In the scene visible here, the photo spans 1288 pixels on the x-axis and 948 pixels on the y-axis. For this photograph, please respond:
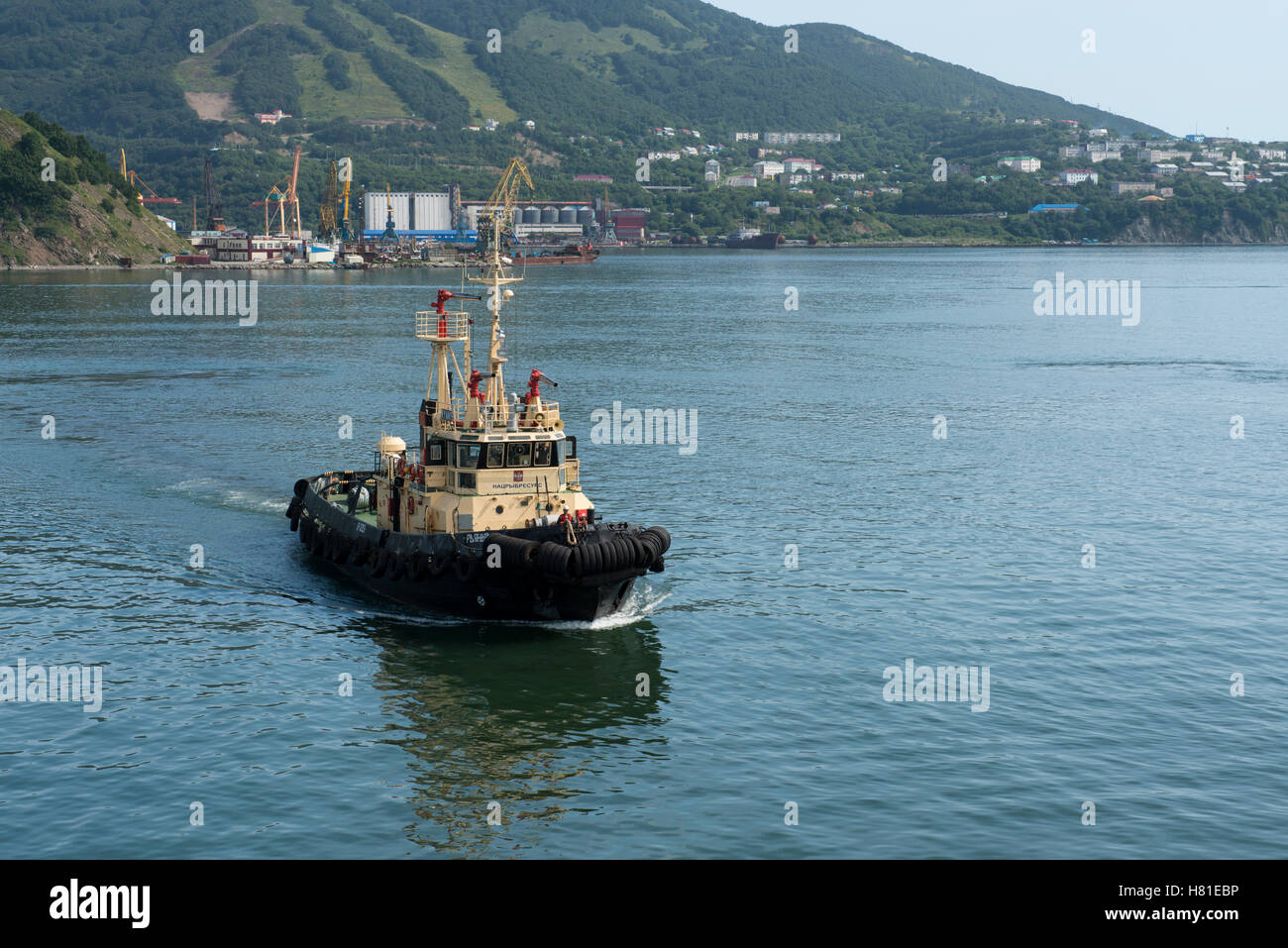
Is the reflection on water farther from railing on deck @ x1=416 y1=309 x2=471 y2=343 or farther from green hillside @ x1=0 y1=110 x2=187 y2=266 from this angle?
green hillside @ x1=0 y1=110 x2=187 y2=266

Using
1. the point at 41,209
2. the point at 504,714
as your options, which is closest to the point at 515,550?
the point at 504,714

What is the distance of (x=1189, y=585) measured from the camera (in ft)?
136

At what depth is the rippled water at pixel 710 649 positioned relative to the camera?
25.8 meters

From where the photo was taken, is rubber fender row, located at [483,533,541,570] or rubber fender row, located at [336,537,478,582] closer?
rubber fender row, located at [483,533,541,570]

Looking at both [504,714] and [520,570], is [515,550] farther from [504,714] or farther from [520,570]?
[504,714]

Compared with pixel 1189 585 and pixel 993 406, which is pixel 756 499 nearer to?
pixel 1189 585

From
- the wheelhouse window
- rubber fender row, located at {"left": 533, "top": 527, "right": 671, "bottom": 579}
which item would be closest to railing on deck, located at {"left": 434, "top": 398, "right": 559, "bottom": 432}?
the wheelhouse window

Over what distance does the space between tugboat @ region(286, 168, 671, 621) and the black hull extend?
0.12 feet

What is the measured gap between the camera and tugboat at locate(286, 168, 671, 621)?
3581 cm

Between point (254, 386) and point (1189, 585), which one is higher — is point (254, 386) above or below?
above

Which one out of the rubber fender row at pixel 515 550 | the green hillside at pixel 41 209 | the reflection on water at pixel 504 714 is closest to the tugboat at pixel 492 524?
the rubber fender row at pixel 515 550
